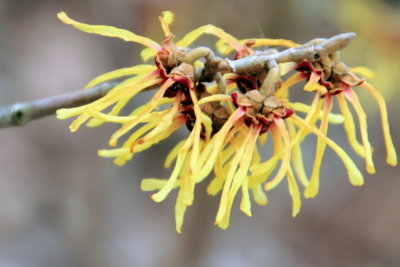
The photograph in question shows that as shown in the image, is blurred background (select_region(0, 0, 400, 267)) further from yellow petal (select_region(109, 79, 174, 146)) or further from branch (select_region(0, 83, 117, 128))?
yellow petal (select_region(109, 79, 174, 146))

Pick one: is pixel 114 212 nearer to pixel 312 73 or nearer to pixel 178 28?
pixel 178 28

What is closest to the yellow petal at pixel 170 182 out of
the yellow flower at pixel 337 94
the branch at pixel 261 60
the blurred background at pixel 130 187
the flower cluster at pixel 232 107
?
the flower cluster at pixel 232 107

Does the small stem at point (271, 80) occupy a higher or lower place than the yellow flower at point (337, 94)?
higher

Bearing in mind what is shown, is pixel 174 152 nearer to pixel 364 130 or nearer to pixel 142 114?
pixel 142 114

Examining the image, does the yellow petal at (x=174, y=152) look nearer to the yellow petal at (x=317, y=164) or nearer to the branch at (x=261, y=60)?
the branch at (x=261, y=60)

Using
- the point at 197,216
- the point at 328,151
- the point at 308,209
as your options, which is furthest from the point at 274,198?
the point at 197,216
